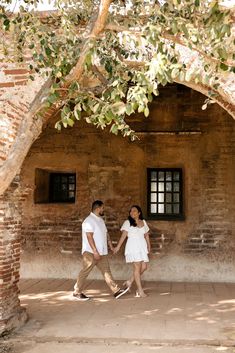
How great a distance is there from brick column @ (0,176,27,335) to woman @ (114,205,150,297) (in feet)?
7.72

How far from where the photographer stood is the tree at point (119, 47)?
4176mm

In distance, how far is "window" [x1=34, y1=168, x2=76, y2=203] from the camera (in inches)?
426

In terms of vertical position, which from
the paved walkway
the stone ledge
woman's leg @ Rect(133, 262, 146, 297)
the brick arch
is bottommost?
the paved walkway

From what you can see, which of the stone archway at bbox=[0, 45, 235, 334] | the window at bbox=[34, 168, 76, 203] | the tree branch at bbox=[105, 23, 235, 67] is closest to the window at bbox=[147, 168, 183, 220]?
the window at bbox=[34, 168, 76, 203]

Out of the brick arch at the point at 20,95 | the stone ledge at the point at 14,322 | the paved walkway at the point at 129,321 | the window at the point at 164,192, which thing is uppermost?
the brick arch at the point at 20,95

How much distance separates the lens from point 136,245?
8.26m

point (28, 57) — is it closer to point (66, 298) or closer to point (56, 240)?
point (66, 298)

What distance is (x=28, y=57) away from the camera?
6.43 meters

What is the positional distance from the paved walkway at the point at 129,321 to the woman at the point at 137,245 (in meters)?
0.47

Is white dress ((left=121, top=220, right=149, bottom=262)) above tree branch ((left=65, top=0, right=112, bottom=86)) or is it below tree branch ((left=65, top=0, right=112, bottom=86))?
below

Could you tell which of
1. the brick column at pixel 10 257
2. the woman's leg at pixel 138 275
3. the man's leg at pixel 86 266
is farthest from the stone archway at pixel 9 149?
the woman's leg at pixel 138 275

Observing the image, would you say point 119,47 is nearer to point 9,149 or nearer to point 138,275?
point 9,149

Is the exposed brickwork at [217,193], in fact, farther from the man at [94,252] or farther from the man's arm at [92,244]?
the man's arm at [92,244]

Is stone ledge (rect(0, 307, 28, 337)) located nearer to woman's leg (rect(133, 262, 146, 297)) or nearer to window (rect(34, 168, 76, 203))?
woman's leg (rect(133, 262, 146, 297))
